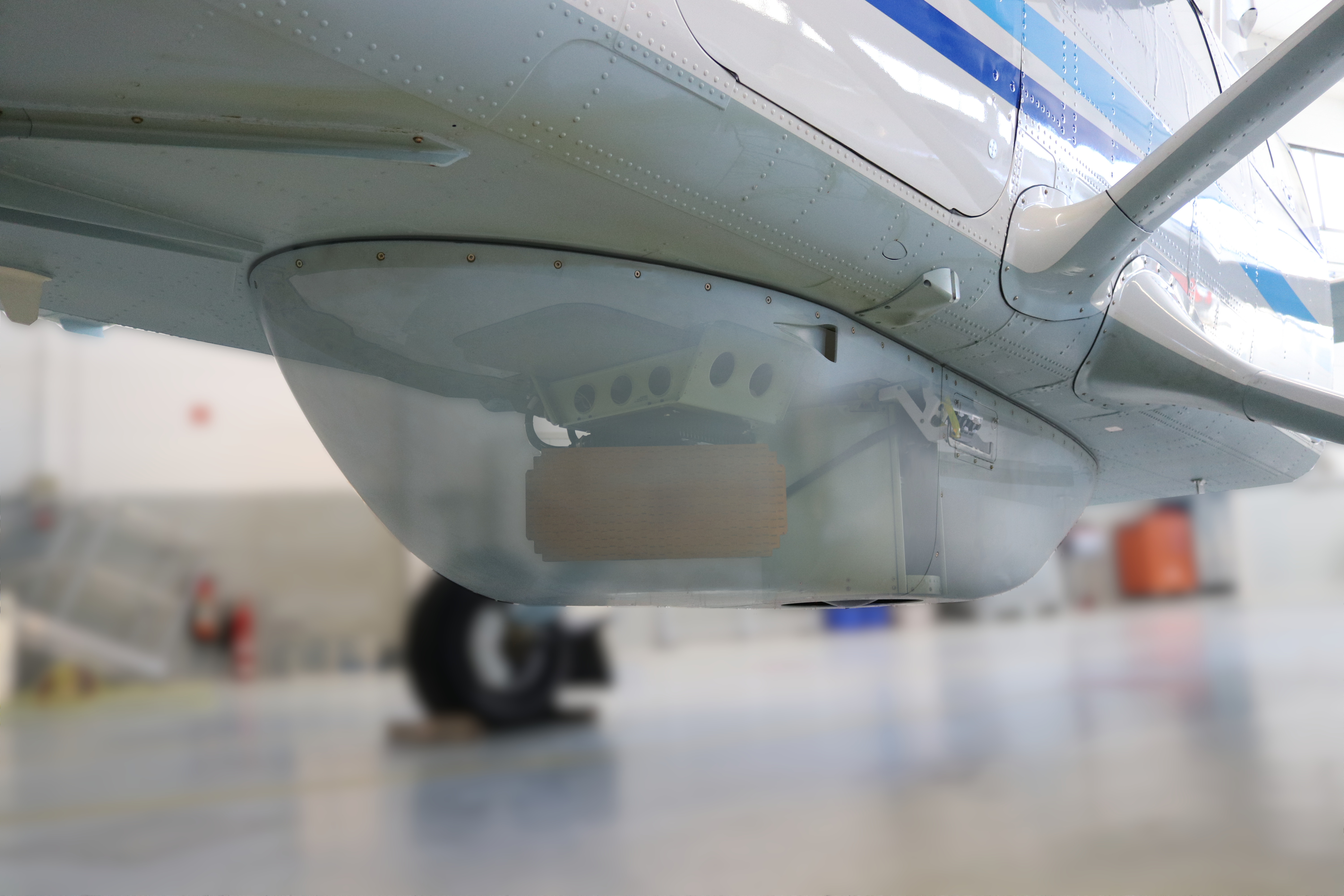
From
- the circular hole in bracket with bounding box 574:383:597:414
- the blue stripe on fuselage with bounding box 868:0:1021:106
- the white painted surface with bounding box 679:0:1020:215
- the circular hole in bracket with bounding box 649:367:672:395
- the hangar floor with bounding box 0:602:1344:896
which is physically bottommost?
the hangar floor with bounding box 0:602:1344:896

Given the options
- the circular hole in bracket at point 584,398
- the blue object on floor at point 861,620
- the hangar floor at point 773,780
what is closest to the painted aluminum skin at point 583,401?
the circular hole in bracket at point 584,398

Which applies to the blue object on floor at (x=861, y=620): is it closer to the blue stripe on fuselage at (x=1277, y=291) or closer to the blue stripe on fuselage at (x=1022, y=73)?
the blue stripe on fuselage at (x=1277, y=291)

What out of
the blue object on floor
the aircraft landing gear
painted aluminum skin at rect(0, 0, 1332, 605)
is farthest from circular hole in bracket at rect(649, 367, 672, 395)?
the blue object on floor

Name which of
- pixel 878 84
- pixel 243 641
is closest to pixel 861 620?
pixel 243 641

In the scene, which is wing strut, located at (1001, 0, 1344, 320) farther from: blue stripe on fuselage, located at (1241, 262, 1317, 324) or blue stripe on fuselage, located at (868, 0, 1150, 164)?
blue stripe on fuselage, located at (1241, 262, 1317, 324)

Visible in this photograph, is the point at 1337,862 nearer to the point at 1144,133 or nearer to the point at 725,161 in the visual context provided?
the point at 1144,133

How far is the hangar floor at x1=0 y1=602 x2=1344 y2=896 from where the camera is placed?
11.0ft

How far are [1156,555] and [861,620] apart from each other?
271 centimetres

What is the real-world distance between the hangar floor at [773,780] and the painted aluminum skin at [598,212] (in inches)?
70.3

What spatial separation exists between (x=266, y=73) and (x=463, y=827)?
398cm

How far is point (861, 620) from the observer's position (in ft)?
25.7

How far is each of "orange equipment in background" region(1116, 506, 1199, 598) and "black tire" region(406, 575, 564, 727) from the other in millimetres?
5056

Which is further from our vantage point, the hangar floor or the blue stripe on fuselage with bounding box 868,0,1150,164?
the hangar floor

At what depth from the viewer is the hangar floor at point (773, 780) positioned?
11.0 ft
